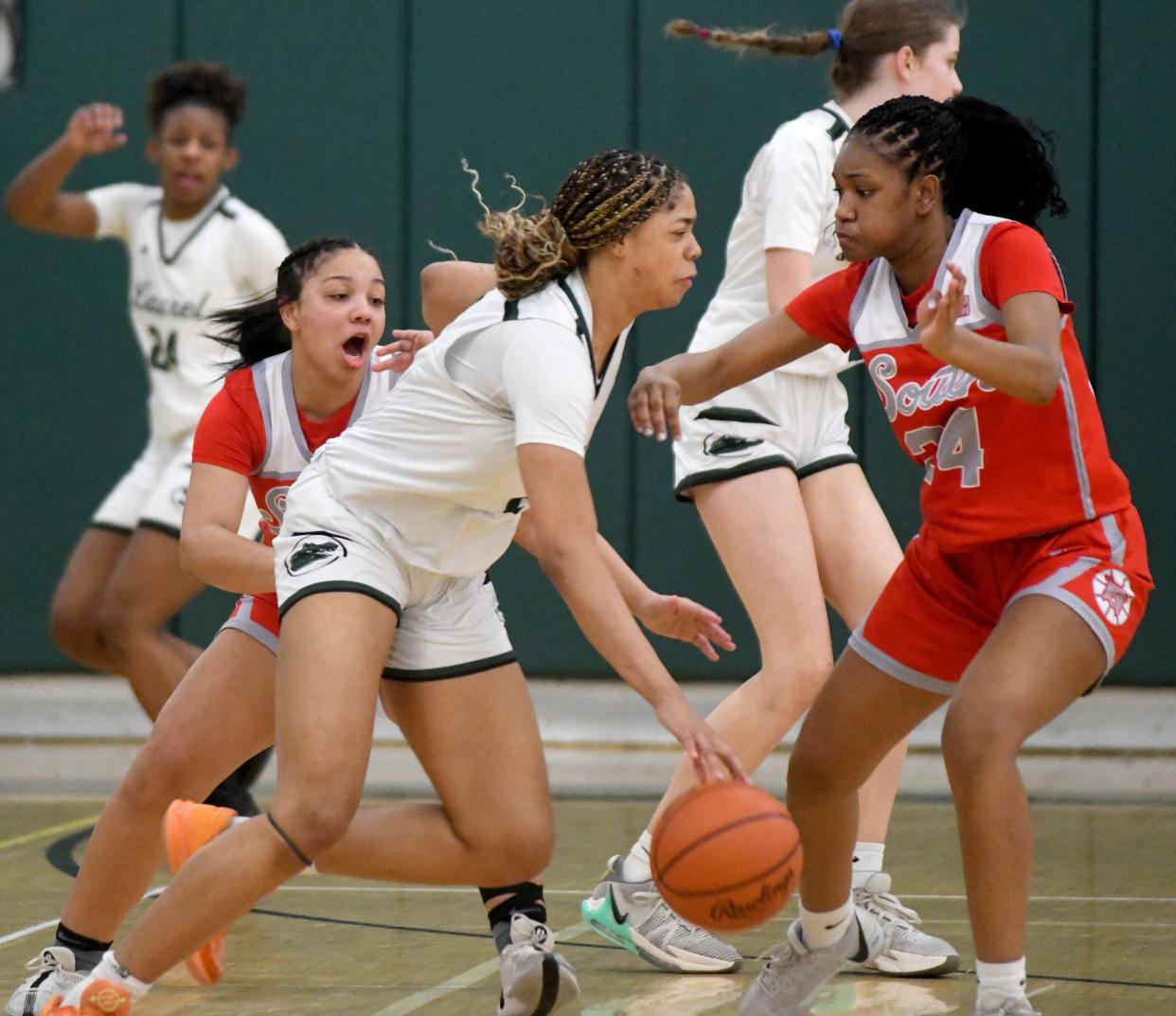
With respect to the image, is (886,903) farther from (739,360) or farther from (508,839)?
(739,360)

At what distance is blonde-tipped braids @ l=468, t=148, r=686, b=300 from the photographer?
11.6ft

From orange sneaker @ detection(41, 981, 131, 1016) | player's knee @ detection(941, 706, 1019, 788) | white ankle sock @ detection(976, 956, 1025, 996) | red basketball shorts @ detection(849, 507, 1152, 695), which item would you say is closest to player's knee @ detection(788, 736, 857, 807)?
red basketball shorts @ detection(849, 507, 1152, 695)

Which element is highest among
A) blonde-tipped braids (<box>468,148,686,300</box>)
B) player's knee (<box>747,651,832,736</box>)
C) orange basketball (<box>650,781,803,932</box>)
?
blonde-tipped braids (<box>468,148,686,300</box>)

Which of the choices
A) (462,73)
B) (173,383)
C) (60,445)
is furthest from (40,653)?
(462,73)

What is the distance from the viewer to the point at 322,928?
15.6 feet

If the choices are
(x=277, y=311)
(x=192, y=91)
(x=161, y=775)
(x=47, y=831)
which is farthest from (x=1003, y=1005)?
(x=192, y=91)

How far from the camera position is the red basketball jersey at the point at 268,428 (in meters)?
3.92

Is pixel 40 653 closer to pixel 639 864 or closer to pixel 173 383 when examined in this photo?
pixel 173 383

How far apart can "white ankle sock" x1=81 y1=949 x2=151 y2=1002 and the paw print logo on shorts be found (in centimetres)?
176

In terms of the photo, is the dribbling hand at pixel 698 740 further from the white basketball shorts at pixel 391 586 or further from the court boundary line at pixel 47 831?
the court boundary line at pixel 47 831

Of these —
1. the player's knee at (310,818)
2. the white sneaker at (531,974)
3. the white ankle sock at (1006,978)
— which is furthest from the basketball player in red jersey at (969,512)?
the player's knee at (310,818)

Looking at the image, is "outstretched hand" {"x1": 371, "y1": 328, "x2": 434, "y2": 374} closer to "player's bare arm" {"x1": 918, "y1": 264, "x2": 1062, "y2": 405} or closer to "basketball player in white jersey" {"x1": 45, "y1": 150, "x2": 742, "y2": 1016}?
"basketball player in white jersey" {"x1": 45, "y1": 150, "x2": 742, "y2": 1016}

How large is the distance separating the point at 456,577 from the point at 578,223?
0.69m

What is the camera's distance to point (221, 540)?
380 centimetres
